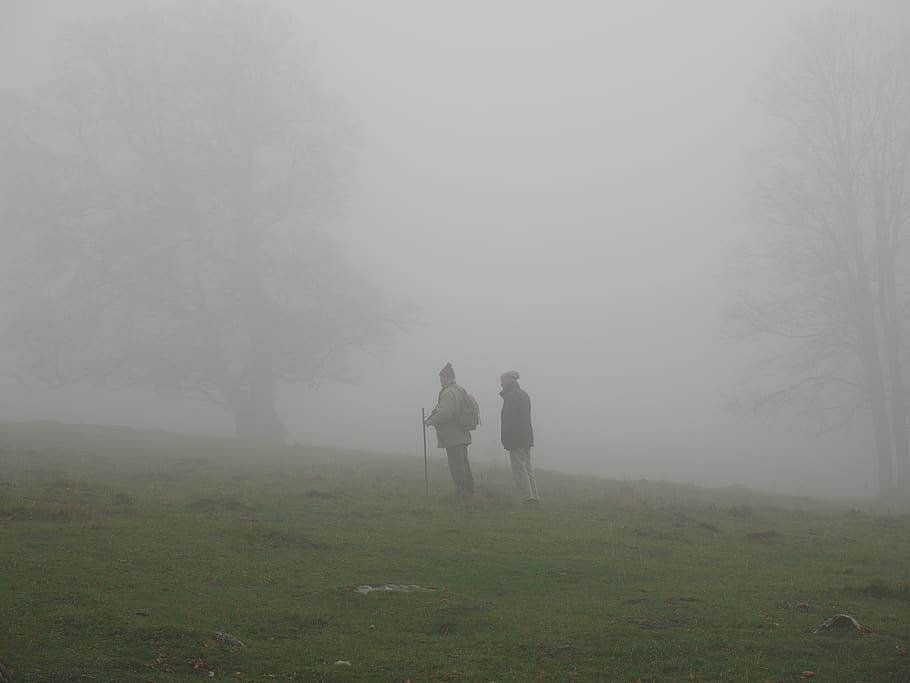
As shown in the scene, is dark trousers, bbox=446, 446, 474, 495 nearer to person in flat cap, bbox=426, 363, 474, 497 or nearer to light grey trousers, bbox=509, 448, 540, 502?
person in flat cap, bbox=426, 363, 474, 497

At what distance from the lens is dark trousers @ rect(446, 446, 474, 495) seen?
1780cm

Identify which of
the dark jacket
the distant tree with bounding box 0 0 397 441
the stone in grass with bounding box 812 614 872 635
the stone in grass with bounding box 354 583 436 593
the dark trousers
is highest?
the distant tree with bounding box 0 0 397 441

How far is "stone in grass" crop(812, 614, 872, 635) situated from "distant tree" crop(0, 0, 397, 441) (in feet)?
82.3

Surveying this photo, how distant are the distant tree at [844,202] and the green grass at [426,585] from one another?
42.3 feet

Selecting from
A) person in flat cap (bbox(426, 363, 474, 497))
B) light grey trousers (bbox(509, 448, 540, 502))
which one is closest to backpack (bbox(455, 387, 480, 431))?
person in flat cap (bbox(426, 363, 474, 497))

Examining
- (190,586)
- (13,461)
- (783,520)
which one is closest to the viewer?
(190,586)

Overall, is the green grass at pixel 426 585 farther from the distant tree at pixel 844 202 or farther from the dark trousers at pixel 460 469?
the distant tree at pixel 844 202

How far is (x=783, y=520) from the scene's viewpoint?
17609 millimetres

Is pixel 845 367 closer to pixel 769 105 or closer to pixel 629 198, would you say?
pixel 769 105

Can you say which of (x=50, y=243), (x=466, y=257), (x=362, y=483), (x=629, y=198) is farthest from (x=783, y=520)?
(x=629, y=198)

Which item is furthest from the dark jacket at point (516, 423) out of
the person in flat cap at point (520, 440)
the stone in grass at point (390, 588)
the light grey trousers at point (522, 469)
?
the stone in grass at point (390, 588)

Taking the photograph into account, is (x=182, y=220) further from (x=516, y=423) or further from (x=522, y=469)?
(x=522, y=469)

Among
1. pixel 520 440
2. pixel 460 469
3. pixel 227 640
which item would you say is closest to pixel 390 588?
pixel 227 640

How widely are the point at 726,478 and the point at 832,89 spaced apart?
17044 millimetres
